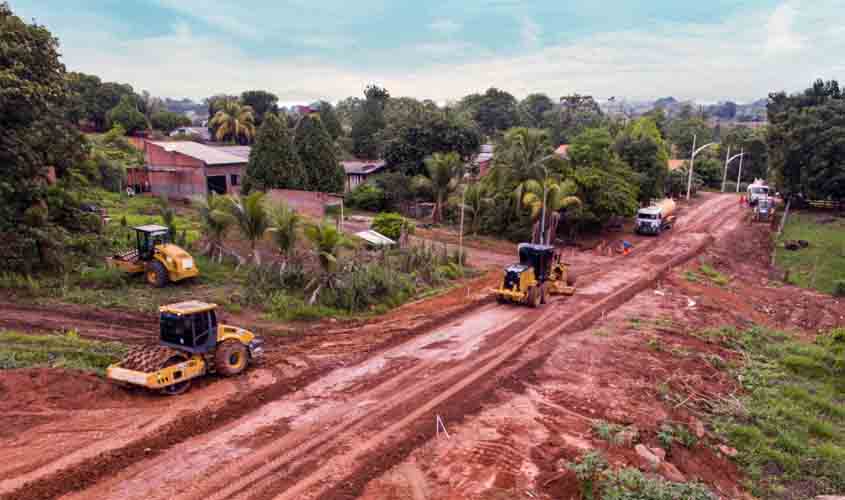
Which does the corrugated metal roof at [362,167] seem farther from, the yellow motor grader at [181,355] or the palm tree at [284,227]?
the yellow motor grader at [181,355]

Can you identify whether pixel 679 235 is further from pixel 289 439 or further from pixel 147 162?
pixel 147 162

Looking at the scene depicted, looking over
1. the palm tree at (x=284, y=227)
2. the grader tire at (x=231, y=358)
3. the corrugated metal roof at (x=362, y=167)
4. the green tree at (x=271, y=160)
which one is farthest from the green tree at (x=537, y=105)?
the grader tire at (x=231, y=358)

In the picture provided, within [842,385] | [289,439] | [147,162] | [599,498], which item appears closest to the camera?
[599,498]

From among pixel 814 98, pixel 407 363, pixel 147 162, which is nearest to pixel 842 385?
pixel 407 363

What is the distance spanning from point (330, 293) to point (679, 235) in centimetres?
2664

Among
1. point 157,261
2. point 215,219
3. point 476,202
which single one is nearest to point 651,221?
point 476,202

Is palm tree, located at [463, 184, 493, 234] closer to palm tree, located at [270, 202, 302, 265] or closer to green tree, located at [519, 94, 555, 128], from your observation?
palm tree, located at [270, 202, 302, 265]

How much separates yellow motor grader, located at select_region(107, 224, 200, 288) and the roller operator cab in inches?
434

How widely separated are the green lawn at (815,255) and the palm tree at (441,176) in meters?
19.3

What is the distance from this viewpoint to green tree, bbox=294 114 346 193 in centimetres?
4038

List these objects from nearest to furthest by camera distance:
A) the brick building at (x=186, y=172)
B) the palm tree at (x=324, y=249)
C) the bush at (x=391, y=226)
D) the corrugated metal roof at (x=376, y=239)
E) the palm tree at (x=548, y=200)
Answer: the palm tree at (x=324, y=249)
the corrugated metal roof at (x=376, y=239)
the bush at (x=391, y=226)
the palm tree at (x=548, y=200)
the brick building at (x=186, y=172)

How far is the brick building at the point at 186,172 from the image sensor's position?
Answer: 40.3m

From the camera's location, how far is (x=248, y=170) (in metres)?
38.0

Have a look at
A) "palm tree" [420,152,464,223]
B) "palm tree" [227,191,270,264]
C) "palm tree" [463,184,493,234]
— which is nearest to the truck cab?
"palm tree" [463,184,493,234]
